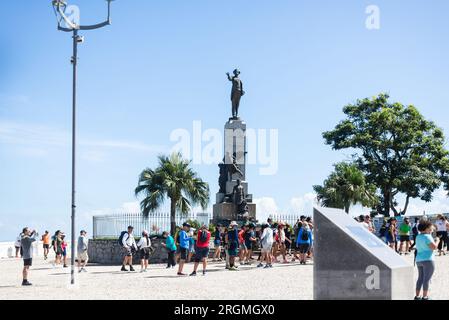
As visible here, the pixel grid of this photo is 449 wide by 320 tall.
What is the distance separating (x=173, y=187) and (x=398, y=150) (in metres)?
19.6

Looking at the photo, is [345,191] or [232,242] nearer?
[232,242]

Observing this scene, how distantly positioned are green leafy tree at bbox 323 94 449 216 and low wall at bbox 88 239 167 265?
838 inches

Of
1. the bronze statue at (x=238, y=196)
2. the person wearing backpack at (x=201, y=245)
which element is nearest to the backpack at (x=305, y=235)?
the person wearing backpack at (x=201, y=245)

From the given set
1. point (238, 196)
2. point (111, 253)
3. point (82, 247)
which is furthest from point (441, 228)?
point (111, 253)

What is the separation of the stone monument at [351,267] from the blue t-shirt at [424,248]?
1.48 feet

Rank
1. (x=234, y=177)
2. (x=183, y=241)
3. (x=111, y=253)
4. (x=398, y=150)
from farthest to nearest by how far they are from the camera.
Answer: (x=398, y=150) < (x=234, y=177) < (x=111, y=253) < (x=183, y=241)

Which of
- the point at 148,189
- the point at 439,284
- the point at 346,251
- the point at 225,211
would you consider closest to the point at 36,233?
the point at 148,189

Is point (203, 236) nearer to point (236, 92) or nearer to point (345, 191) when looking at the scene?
point (236, 92)

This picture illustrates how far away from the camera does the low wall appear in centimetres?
2703

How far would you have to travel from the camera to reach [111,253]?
2941 centimetres

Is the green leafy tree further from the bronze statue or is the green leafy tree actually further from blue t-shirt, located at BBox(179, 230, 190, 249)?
blue t-shirt, located at BBox(179, 230, 190, 249)

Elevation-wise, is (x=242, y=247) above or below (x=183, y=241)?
→ below

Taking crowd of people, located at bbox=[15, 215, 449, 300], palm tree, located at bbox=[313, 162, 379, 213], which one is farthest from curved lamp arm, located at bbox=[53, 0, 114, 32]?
palm tree, located at bbox=[313, 162, 379, 213]
